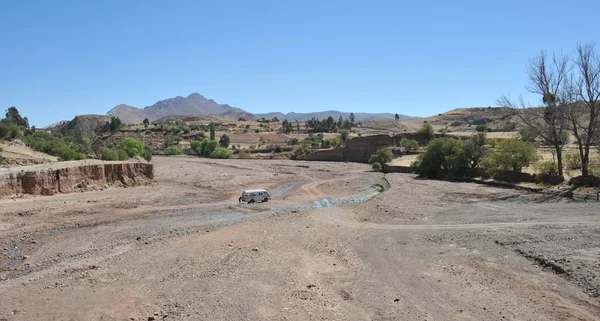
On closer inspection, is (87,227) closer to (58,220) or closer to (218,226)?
(58,220)

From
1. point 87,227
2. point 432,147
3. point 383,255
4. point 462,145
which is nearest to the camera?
point 383,255

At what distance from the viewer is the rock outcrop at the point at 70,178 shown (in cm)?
2862

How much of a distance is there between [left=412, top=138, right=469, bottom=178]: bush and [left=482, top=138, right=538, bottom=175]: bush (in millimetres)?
5529

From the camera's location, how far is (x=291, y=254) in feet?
56.7

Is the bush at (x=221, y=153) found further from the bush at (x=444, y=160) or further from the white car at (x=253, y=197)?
the white car at (x=253, y=197)

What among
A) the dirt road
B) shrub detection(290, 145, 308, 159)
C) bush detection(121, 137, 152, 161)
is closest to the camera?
the dirt road

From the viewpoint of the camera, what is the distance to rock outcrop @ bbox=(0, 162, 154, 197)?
28.6m

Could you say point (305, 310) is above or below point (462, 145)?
below

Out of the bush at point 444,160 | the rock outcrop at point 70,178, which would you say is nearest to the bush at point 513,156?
the bush at point 444,160

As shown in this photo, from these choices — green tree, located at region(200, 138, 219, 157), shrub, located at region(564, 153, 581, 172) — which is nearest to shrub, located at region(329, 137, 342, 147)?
green tree, located at region(200, 138, 219, 157)

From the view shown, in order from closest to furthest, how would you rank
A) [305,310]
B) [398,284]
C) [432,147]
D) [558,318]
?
[558,318] < [305,310] < [398,284] < [432,147]

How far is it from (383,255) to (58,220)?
57.9 ft

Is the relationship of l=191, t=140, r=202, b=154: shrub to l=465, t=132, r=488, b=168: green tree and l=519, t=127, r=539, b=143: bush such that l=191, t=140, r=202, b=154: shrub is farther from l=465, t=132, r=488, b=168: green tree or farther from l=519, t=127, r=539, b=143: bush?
l=519, t=127, r=539, b=143: bush

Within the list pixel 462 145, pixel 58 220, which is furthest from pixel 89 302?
pixel 462 145
